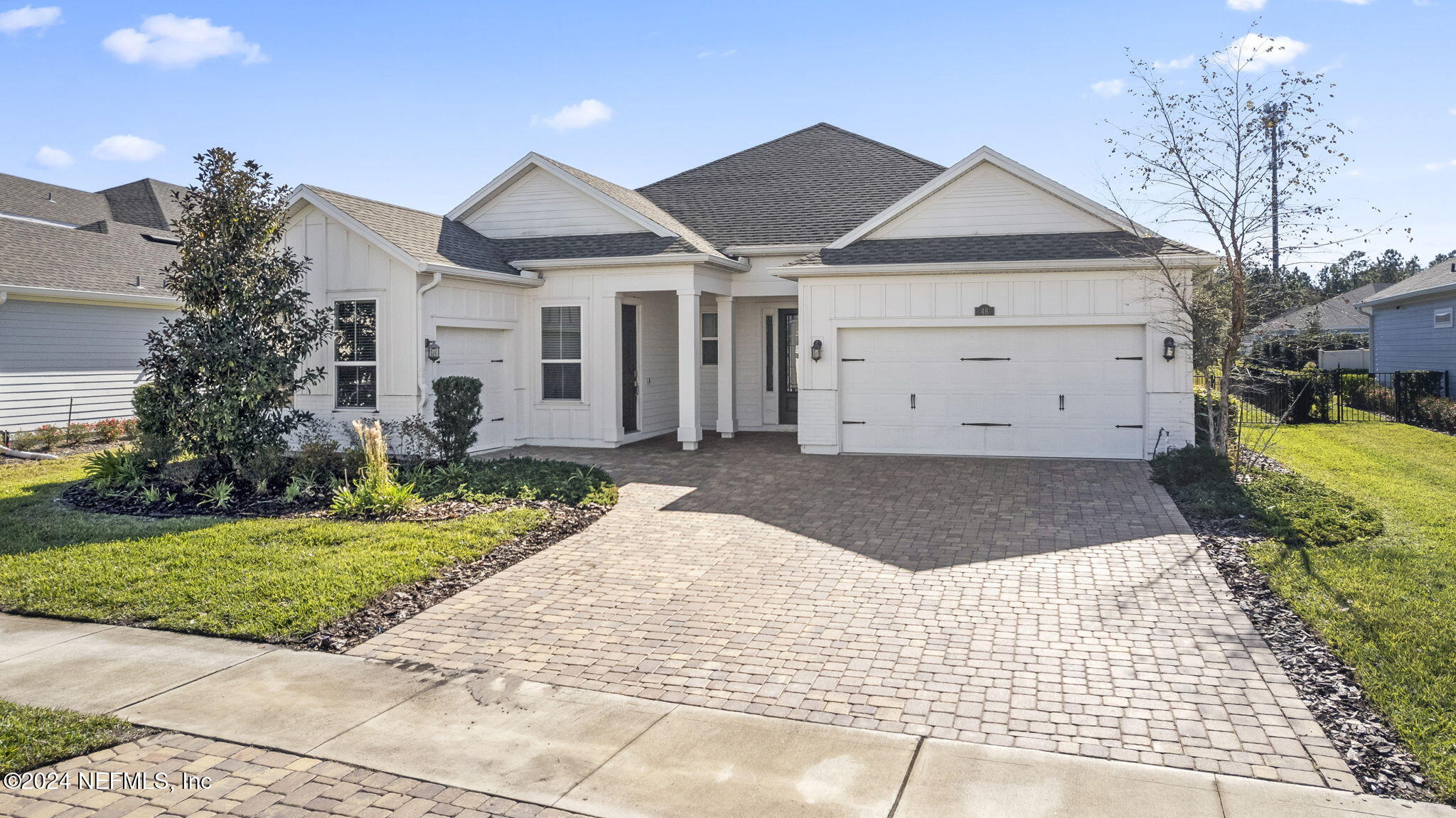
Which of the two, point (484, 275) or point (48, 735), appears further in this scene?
point (484, 275)

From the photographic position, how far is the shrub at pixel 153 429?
463 inches

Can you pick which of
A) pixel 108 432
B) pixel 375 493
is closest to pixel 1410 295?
pixel 375 493

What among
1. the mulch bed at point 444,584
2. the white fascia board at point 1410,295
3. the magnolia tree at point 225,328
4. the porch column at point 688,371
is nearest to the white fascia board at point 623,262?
the porch column at point 688,371

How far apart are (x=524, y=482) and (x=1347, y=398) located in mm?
19514

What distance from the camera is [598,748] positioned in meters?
4.70

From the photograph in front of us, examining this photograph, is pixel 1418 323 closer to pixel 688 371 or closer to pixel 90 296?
pixel 688 371

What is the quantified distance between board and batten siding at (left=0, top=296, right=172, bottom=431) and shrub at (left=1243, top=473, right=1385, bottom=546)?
19.1 metres

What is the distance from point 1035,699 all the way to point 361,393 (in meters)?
12.0

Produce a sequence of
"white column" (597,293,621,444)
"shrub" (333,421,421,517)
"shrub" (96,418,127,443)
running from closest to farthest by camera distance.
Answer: "shrub" (333,421,421,517)
"white column" (597,293,621,444)
"shrub" (96,418,127,443)

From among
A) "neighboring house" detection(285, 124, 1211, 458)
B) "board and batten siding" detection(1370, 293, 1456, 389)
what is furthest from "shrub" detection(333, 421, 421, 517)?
"board and batten siding" detection(1370, 293, 1456, 389)

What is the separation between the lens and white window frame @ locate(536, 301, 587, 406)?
16125mm

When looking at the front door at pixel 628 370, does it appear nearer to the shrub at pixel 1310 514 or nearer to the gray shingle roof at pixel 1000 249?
the gray shingle roof at pixel 1000 249

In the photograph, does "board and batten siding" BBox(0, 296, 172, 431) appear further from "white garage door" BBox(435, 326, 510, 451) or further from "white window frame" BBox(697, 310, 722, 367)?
"white window frame" BBox(697, 310, 722, 367)

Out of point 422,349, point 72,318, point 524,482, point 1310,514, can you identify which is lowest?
point 1310,514
